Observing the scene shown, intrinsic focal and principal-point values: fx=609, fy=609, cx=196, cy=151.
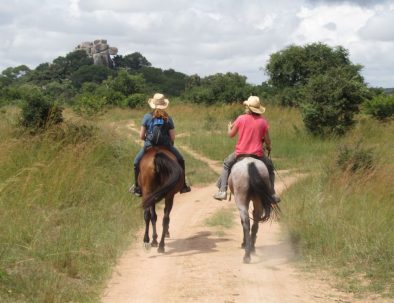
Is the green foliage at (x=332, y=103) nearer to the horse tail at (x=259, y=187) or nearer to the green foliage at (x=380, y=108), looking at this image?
the green foliage at (x=380, y=108)

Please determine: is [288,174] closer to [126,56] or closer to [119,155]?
[119,155]

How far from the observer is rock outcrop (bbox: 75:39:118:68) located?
106m

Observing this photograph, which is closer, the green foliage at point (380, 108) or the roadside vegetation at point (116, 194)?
the roadside vegetation at point (116, 194)

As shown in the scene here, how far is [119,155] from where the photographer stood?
13.9 m

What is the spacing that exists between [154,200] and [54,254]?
1.81 m

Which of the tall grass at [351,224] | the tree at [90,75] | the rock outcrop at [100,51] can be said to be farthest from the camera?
the rock outcrop at [100,51]

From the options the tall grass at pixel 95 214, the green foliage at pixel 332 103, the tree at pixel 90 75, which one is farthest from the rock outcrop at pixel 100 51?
the tall grass at pixel 95 214

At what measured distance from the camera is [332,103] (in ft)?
67.3

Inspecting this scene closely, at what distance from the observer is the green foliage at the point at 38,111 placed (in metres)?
13.1

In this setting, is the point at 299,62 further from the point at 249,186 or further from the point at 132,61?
the point at 132,61

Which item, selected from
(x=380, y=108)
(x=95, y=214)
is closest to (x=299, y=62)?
(x=380, y=108)

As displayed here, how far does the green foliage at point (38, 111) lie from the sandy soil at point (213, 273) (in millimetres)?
4530

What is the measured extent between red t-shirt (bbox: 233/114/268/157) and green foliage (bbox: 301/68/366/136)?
12730mm

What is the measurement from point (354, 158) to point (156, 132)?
4611 mm
